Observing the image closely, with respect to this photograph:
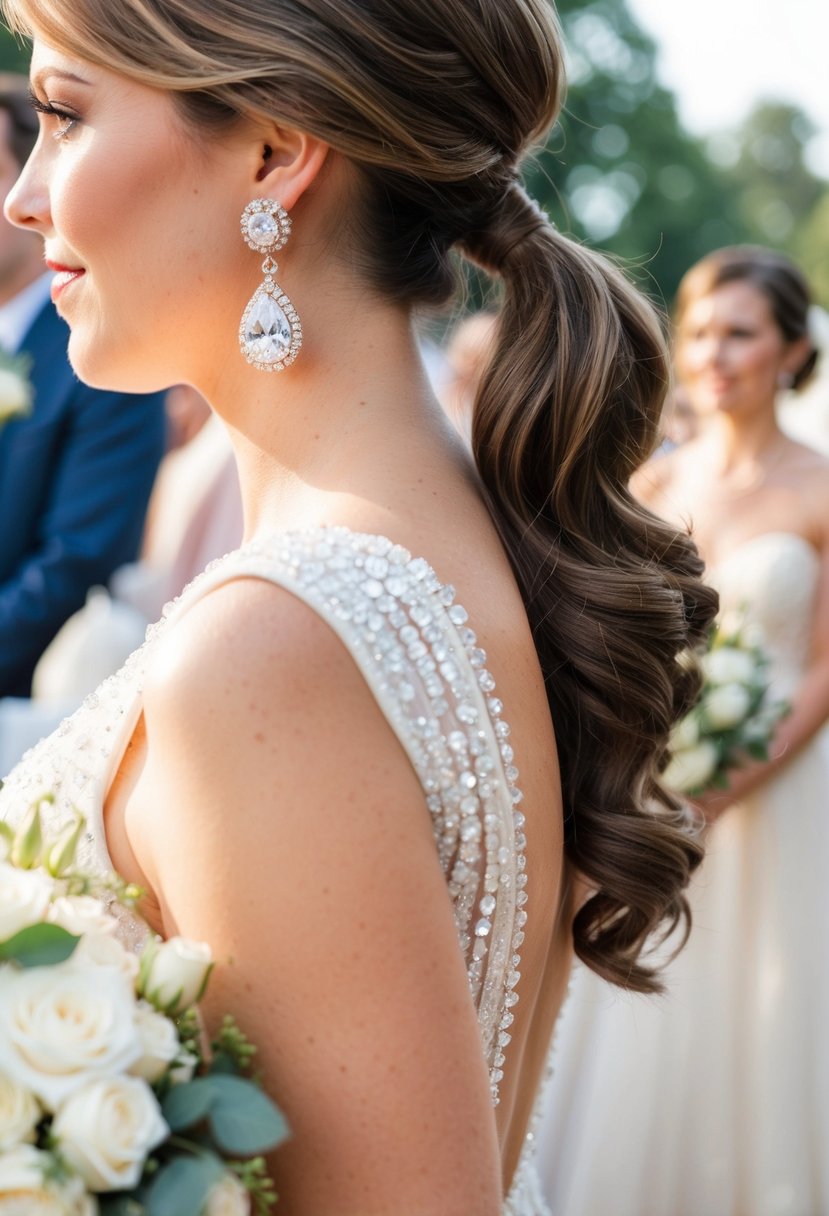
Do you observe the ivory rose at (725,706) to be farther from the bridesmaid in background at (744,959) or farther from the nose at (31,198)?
the nose at (31,198)

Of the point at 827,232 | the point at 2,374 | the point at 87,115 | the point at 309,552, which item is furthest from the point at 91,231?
the point at 827,232

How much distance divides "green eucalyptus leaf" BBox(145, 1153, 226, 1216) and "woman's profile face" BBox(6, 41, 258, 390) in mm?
1053

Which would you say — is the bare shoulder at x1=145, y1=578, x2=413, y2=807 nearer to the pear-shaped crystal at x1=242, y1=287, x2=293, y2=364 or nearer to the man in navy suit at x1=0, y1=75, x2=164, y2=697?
the pear-shaped crystal at x1=242, y1=287, x2=293, y2=364

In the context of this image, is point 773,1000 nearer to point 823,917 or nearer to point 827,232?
point 823,917

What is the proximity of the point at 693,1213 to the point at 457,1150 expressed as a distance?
3750mm

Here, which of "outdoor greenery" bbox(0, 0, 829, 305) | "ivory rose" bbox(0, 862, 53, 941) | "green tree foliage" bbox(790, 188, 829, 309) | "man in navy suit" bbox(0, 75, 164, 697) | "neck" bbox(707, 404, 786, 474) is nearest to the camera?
"ivory rose" bbox(0, 862, 53, 941)

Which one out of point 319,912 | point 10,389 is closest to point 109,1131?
point 319,912

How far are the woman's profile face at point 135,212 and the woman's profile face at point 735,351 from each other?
4.31 meters

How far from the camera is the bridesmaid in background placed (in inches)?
181

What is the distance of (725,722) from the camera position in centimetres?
456

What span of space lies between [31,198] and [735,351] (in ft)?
14.6

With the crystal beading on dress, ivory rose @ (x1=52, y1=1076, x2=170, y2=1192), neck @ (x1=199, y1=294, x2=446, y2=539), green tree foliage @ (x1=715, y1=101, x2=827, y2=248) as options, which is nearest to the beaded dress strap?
the crystal beading on dress

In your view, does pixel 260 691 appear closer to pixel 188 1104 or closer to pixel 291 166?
pixel 188 1104

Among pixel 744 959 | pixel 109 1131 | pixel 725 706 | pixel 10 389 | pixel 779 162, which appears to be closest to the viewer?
pixel 109 1131
